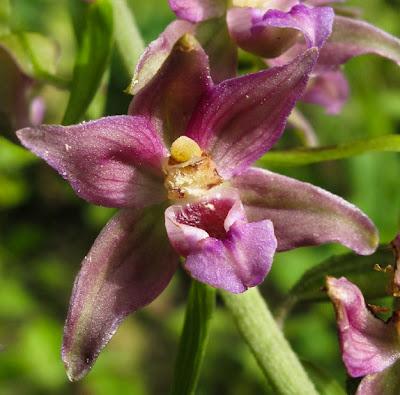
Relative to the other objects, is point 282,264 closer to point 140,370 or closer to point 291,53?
point 140,370

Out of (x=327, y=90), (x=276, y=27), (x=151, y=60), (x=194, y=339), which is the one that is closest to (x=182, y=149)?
(x=151, y=60)

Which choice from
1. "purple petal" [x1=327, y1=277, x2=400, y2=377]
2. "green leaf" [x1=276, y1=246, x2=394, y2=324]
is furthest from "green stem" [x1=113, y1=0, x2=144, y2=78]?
"purple petal" [x1=327, y1=277, x2=400, y2=377]

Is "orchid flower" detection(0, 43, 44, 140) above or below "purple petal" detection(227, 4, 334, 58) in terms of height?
below

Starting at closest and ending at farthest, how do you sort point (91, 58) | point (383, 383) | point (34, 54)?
point (383, 383)
point (91, 58)
point (34, 54)

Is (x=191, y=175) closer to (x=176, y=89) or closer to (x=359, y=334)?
(x=176, y=89)

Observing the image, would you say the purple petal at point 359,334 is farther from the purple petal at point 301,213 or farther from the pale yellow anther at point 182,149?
the pale yellow anther at point 182,149

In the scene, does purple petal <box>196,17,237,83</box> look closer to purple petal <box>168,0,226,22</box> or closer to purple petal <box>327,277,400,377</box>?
purple petal <box>168,0,226,22</box>
